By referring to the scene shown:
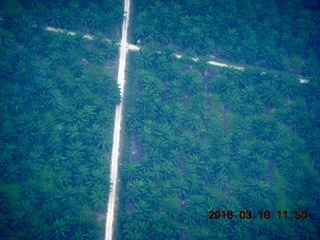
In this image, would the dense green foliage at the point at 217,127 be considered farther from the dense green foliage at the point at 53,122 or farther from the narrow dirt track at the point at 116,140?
the dense green foliage at the point at 53,122

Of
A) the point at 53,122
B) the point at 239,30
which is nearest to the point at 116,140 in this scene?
the point at 53,122

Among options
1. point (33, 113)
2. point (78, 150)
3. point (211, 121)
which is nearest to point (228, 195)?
point (211, 121)

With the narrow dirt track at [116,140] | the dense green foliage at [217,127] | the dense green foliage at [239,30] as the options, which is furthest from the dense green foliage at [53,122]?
the dense green foliage at [239,30]

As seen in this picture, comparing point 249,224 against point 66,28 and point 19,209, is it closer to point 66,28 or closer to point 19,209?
point 19,209

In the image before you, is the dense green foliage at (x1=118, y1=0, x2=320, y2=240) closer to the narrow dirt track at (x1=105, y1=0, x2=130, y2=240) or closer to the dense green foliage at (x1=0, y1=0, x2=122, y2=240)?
the narrow dirt track at (x1=105, y1=0, x2=130, y2=240)

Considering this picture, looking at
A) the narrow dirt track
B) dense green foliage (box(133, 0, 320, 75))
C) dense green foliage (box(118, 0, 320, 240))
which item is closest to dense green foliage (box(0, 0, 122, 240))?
the narrow dirt track
